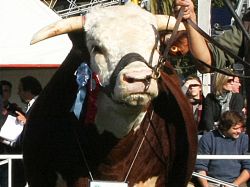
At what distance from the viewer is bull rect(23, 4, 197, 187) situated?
17.9ft

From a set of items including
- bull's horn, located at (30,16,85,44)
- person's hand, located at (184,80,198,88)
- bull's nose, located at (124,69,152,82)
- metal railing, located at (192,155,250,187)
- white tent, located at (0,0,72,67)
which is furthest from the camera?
white tent, located at (0,0,72,67)

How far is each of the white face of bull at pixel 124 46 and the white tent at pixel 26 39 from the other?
712 cm

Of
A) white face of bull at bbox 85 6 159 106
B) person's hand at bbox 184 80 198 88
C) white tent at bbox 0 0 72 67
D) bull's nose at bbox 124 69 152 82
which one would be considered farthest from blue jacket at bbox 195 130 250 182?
white tent at bbox 0 0 72 67

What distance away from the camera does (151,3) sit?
→ 12.9 metres

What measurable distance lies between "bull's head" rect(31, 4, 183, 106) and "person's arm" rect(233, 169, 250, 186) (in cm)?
303

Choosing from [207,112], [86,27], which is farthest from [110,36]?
[207,112]

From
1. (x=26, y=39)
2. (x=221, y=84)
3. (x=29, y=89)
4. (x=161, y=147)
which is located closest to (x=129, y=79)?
(x=161, y=147)

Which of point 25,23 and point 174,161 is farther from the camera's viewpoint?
point 25,23

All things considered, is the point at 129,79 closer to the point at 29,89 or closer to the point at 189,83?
the point at 189,83

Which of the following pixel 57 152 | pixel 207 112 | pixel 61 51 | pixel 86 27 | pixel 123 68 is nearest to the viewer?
pixel 123 68

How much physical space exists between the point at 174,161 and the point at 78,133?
72 centimetres

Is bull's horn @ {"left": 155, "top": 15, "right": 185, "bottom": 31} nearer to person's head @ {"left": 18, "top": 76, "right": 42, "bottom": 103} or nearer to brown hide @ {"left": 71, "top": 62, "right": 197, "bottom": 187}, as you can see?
brown hide @ {"left": 71, "top": 62, "right": 197, "bottom": 187}

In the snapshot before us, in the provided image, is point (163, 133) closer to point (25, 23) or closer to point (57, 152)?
point (57, 152)

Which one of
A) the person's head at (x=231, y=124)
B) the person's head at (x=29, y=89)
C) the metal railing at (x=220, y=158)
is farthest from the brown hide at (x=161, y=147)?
the person's head at (x=29, y=89)
